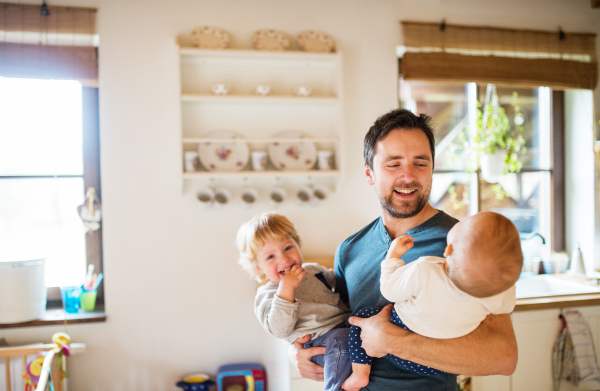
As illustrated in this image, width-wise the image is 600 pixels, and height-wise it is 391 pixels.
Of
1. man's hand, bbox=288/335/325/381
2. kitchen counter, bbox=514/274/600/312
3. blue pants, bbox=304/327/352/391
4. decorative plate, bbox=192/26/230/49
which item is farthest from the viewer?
decorative plate, bbox=192/26/230/49

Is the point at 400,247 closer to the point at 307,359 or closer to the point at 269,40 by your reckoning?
the point at 307,359

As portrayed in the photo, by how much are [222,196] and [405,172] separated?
62.1 inches

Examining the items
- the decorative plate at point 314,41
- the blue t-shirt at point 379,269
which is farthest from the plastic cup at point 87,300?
the decorative plate at point 314,41

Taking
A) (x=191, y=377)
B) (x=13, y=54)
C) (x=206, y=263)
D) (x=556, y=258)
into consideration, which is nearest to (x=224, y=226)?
(x=206, y=263)

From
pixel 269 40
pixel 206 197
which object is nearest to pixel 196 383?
pixel 206 197

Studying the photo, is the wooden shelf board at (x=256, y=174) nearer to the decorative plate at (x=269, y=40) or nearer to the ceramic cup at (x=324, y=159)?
the ceramic cup at (x=324, y=159)

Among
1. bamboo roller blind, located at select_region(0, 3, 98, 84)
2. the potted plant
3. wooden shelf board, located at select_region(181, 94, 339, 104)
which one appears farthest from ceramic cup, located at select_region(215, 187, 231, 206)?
the potted plant

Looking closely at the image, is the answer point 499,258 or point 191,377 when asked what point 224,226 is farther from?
point 499,258

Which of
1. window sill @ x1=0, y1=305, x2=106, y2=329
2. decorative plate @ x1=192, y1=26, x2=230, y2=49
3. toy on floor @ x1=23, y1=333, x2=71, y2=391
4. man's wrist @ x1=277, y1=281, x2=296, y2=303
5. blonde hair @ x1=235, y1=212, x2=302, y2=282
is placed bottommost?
toy on floor @ x1=23, y1=333, x2=71, y2=391

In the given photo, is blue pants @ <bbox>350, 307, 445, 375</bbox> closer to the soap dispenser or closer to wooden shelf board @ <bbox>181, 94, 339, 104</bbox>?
wooden shelf board @ <bbox>181, 94, 339, 104</bbox>

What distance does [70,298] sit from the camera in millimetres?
2455

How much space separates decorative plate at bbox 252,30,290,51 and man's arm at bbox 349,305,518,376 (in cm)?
194

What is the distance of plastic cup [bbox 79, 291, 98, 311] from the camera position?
2484 mm

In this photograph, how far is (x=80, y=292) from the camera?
2.49 metres
